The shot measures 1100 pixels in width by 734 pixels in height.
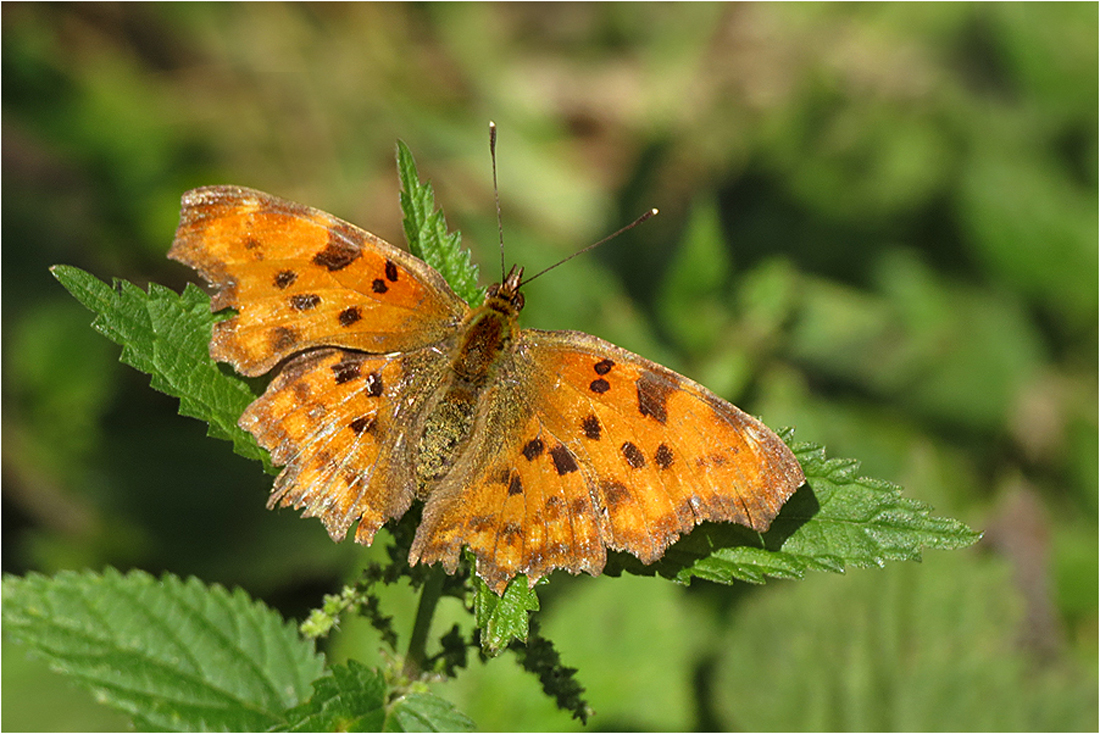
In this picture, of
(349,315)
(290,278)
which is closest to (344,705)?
(349,315)

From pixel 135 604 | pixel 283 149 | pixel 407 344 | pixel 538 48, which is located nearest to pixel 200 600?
pixel 135 604

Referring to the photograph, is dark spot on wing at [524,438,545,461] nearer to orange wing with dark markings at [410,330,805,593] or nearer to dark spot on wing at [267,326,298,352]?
orange wing with dark markings at [410,330,805,593]

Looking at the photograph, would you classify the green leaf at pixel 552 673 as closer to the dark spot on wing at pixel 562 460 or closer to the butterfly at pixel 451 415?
the butterfly at pixel 451 415

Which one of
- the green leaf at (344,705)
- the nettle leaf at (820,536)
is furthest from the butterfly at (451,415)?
the green leaf at (344,705)

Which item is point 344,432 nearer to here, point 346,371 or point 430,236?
point 346,371

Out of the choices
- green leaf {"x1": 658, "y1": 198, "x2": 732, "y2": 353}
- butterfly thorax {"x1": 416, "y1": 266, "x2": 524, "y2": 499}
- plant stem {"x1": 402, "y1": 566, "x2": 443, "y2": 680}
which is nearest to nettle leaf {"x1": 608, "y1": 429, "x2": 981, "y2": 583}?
plant stem {"x1": 402, "y1": 566, "x2": 443, "y2": 680}

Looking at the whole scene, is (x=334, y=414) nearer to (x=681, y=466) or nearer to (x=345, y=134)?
(x=681, y=466)
